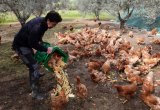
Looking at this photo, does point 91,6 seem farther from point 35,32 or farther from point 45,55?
point 35,32

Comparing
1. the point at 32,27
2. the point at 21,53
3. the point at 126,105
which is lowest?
the point at 126,105

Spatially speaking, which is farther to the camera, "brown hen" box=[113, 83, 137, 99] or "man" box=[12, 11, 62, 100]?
"brown hen" box=[113, 83, 137, 99]

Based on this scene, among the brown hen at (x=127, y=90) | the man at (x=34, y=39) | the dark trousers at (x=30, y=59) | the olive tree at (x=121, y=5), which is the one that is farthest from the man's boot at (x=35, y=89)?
the olive tree at (x=121, y=5)

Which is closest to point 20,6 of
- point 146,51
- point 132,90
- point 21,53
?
point 146,51

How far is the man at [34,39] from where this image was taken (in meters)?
8.01

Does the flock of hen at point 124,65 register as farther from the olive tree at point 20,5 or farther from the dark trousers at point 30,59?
the olive tree at point 20,5

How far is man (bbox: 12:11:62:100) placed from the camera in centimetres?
801

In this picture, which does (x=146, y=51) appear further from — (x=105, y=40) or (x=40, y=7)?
(x=40, y=7)

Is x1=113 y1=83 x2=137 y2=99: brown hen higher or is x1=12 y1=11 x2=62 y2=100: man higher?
x1=12 y1=11 x2=62 y2=100: man

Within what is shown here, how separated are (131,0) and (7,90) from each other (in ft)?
53.2

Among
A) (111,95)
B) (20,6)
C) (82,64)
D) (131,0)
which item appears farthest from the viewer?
(131,0)

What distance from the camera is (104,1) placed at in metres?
27.3

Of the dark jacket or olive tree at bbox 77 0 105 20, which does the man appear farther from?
olive tree at bbox 77 0 105 20

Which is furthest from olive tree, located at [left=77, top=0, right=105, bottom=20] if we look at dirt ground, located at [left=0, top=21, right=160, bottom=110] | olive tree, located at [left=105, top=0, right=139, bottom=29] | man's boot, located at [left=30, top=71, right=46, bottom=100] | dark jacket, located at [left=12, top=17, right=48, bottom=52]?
dark jacket, located at [left=12, top=17, right=48, bottom=52]
